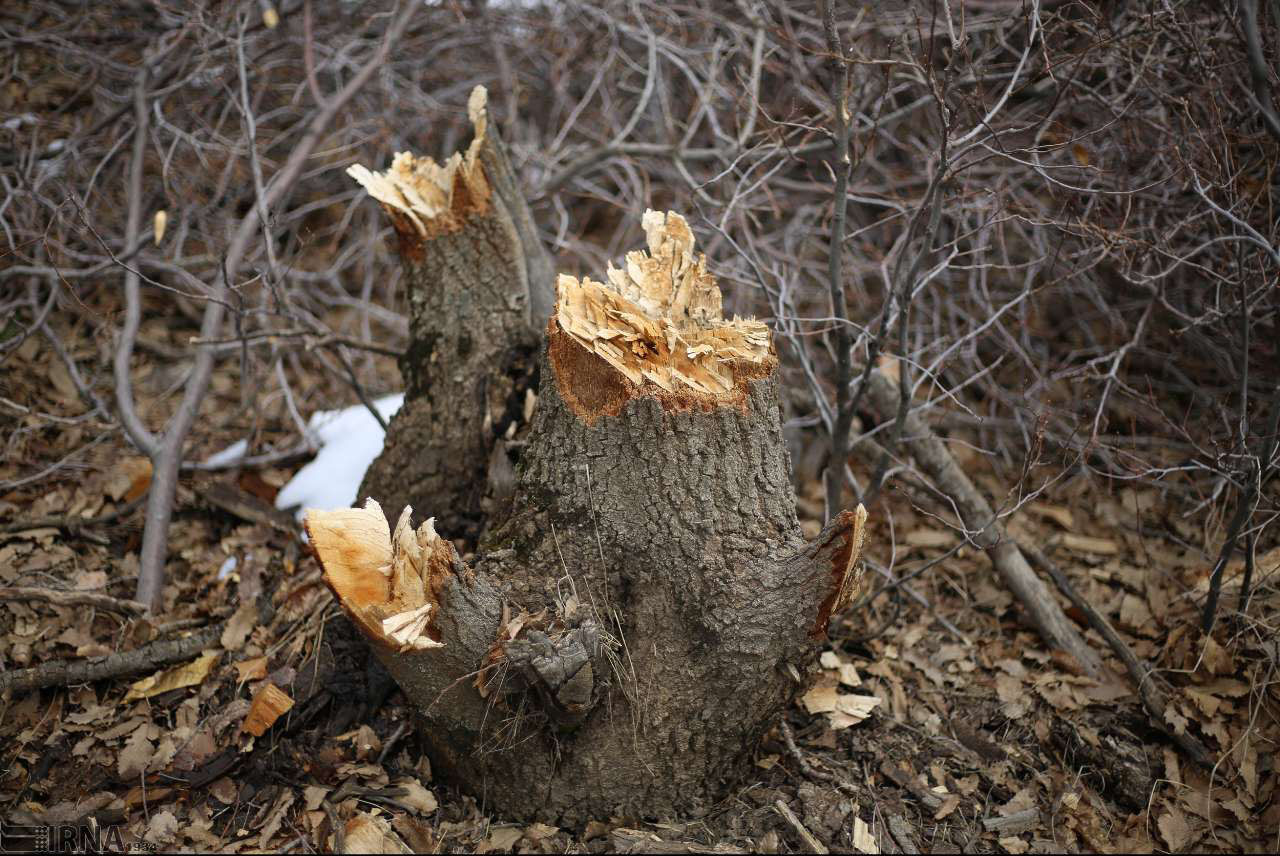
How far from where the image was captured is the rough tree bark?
2.34 meters

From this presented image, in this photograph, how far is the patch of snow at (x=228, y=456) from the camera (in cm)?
393

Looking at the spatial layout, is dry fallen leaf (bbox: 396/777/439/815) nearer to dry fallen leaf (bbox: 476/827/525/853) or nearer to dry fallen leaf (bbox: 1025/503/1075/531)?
dry fallen leaf (bbox: 476/827/525/853)

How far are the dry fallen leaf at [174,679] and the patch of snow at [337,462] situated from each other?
2.48ft

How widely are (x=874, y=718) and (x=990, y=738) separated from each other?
40cm

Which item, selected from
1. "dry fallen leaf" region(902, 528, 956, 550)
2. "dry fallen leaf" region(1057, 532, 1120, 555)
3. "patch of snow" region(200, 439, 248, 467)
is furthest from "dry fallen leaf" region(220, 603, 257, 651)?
"dry fallen leaf" region(1057, 532, 1120, 555)

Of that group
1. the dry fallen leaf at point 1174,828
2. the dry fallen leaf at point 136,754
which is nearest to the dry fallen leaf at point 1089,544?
the dry fallen leaf at point 1174,828

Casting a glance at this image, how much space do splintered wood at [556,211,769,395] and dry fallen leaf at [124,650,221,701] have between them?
1.89 m

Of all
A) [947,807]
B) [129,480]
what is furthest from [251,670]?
[947,807]

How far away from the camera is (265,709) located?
2.75m

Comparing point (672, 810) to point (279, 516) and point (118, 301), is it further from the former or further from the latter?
point (118, 301)

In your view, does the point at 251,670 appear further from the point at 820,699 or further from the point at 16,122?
the point at 16,122

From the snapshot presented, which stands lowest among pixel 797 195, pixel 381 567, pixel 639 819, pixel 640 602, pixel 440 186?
pixel 639 819

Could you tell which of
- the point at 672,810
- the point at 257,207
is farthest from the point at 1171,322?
the point at 257,207

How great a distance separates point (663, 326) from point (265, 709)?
71.4 inches
